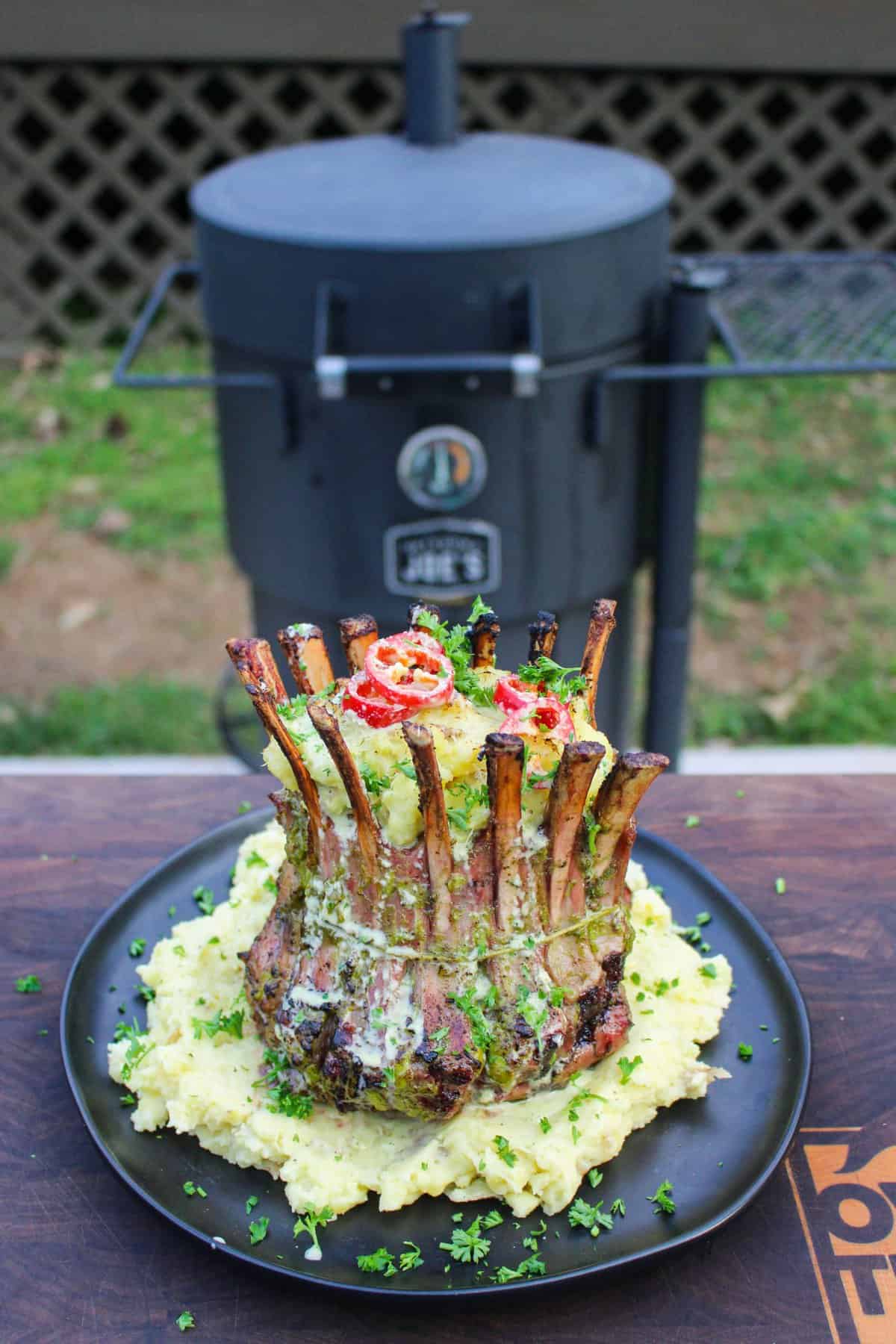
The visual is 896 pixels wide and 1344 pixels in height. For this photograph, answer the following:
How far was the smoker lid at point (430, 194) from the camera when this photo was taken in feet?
11.2

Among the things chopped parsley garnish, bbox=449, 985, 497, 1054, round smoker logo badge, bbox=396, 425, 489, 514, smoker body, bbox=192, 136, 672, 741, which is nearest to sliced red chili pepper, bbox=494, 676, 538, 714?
chopped parsley garnish, bbox=449, 985, 497, 1054

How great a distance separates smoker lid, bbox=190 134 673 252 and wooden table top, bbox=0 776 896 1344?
170 centimetres

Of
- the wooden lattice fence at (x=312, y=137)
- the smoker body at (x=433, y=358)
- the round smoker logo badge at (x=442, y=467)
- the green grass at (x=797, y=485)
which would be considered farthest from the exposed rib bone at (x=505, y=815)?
the wooden lattice fence at (x=312, y=137)

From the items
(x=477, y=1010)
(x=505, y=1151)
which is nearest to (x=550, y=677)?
(x=477, y=1010)

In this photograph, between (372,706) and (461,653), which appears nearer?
(372,706)

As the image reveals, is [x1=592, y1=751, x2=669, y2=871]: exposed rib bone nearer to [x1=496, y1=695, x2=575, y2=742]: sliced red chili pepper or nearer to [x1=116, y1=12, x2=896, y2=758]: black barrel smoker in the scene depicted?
[x1=496, y1=695, x2=575, y2=742]: sliced red chili pepper

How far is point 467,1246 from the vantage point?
6.40 ft

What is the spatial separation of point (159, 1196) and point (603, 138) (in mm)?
7289

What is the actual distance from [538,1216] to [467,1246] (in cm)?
13

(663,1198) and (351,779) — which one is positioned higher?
(351,779)

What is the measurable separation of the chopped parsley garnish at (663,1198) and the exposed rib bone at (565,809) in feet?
1.49

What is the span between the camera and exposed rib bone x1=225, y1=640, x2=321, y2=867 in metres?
2.11

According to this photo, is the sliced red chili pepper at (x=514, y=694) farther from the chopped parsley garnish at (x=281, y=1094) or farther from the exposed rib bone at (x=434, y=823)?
the chopped parsley garnish at (x=281, y=1094)

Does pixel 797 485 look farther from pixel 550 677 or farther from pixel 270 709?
pixel 270 709
